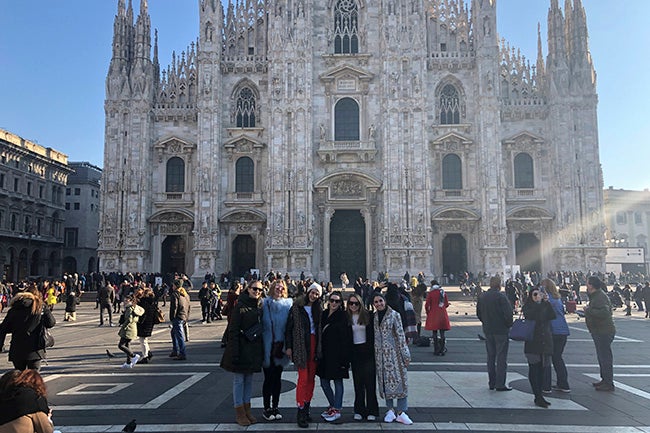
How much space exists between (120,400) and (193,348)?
17.1 ft

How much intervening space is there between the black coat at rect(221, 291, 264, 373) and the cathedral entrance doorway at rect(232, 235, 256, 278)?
3015 centimetres

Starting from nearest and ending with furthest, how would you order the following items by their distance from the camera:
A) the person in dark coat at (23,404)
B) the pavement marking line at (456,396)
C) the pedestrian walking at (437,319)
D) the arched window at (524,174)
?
the person in dark coat at (23,404) → the pavement marking line at (456,396) → the pedestrian walking at (437,319) → the arched window at (524,174)

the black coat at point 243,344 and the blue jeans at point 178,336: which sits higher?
the black coat at point 243,344

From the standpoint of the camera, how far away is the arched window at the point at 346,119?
3675 centimetres

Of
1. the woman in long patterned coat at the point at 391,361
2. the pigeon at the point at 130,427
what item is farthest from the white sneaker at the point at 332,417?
the pigeon at the point at 130,427

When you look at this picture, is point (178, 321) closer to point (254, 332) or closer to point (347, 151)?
point (254, 332)

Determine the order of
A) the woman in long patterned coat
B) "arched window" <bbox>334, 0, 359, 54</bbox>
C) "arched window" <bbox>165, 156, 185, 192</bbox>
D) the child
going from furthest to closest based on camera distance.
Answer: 1. "arched window" <bbox>165, 156, 185, 192</bbox>
2. "arched window" <bbox>334, 0, 359, 54</bbox>
3. the child
4. the woman in long patterned coat

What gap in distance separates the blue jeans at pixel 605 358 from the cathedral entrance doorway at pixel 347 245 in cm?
2733

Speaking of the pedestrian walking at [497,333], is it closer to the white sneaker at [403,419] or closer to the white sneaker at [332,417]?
the white sneaker at [403,419]

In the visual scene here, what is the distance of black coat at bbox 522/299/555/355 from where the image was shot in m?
7.91

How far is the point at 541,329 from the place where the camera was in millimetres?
7953

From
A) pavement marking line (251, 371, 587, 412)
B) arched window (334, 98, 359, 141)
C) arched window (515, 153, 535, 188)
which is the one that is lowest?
pavement marking line (251, 371, 587, 412)

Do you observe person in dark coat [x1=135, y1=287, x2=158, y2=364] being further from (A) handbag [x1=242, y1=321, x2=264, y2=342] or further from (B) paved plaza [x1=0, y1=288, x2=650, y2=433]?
(A) handbag [x1=242, y1=321, x2=264, y2=342]

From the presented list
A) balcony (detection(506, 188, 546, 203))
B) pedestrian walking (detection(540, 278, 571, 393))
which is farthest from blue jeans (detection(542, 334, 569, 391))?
balcony (detection(506, 188, 546, 203))
